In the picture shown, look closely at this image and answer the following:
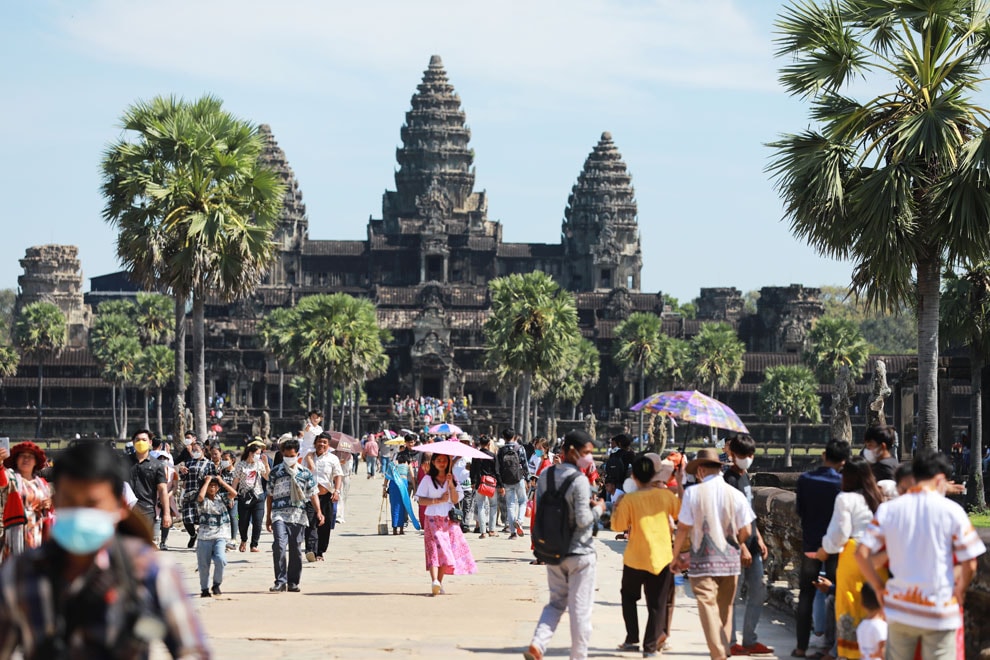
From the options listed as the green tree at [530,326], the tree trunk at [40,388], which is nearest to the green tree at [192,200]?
the green tree at [530,326]

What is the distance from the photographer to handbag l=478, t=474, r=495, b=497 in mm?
21222

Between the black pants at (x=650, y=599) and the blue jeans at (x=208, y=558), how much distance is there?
4.51 m

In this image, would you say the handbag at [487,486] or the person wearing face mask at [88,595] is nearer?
the person wearing face mask at [88,595]

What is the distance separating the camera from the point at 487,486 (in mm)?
21344

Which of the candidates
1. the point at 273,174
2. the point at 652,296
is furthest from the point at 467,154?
the point at 273,174

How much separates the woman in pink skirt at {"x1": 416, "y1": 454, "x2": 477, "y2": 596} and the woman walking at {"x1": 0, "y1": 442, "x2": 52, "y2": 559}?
150 inches

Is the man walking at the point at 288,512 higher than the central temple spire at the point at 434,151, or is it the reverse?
the central temple spire at the point at 434,151

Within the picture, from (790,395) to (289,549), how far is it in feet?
240

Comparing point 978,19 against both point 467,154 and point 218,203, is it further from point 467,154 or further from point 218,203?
point 467,154

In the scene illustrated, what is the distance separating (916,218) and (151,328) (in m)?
83.1

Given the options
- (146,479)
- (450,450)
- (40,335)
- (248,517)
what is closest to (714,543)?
(450,450)

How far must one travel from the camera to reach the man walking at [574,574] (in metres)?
10.2

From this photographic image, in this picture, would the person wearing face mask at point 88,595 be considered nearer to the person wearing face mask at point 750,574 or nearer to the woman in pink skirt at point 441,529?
the person wearing face mask at point 750,574

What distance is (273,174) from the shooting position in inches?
1138
